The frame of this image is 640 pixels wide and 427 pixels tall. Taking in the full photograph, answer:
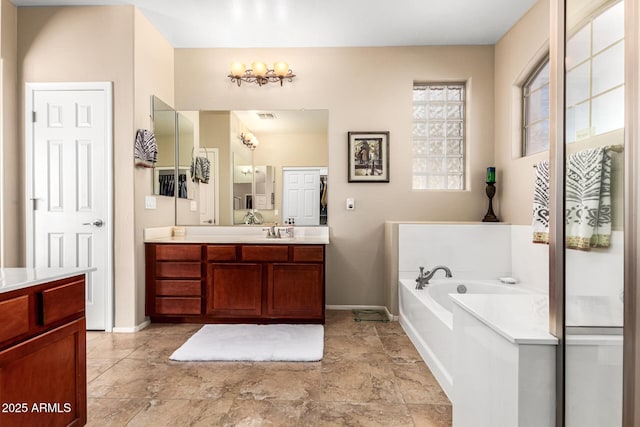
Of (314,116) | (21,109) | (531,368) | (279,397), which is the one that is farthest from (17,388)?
(314,116)

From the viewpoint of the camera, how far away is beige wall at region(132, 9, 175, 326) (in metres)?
2.97

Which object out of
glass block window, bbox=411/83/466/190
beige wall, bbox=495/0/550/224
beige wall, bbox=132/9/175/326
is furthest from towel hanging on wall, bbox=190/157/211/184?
beige wall, bbox=495/0/550/224

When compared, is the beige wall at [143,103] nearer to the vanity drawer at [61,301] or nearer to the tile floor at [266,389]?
the tile floor at [266,389]

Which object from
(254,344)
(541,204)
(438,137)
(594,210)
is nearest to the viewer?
(594,210)

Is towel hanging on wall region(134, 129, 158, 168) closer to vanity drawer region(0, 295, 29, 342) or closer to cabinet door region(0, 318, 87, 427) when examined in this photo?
cabinet door region(0, 318, 87, 427)

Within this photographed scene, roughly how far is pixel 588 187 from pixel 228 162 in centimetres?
322

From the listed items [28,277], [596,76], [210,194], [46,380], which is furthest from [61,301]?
[210,194]

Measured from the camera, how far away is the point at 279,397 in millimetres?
1877

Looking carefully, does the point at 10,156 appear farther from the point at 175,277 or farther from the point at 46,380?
the point at 46,380

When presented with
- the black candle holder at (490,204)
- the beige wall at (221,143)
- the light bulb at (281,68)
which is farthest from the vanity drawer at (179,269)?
the black candle holder at (490,204)

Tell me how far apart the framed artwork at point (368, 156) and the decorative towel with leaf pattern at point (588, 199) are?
265 cm

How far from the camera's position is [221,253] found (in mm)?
3115

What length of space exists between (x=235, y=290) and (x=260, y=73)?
220cm

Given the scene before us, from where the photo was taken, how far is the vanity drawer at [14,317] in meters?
1.07
